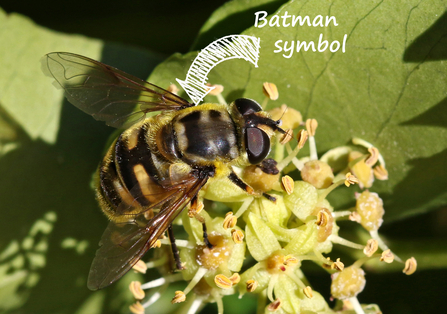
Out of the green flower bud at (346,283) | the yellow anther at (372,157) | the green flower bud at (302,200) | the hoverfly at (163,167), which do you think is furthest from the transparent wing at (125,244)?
the yellow anther at (372,157)

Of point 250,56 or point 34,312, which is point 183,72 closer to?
point 250,56

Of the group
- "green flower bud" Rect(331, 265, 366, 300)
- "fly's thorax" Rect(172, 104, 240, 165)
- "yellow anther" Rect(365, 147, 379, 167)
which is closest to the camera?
"fly's thorax" Rect(172, 104, 240, 165)

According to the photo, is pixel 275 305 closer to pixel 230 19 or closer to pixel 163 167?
pixel 163 167

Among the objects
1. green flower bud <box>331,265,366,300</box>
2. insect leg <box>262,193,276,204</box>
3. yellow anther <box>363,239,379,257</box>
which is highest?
insect leg <box>262,193,276,204</box>

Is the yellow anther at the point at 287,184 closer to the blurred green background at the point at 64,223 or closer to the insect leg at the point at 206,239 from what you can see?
the insect leg at the point at 206,239

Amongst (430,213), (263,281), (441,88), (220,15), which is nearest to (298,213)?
(263,281)

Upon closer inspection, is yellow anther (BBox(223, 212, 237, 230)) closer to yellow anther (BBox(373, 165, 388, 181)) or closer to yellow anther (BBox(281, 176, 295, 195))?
yellow anther (BBox(281, 176, 295, 195))

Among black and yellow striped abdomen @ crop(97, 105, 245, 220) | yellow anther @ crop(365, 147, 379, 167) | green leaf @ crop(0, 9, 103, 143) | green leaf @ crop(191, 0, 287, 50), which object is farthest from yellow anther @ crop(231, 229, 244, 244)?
green leaf @ crop(0, 9, 103, 143)
